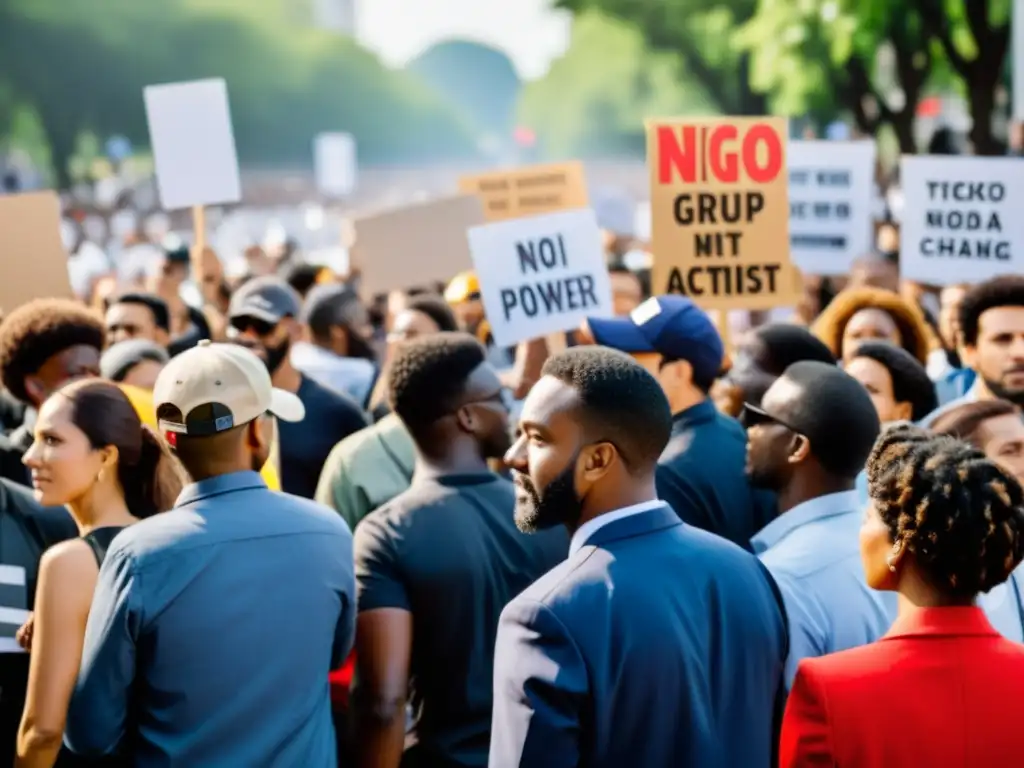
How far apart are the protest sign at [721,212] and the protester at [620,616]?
4139mm

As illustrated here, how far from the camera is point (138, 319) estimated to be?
764 cm

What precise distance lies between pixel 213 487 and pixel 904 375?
9.84ft

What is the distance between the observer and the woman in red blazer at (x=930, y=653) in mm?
2795

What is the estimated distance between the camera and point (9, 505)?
169 inches

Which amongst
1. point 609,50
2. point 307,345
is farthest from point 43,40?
point 307,345

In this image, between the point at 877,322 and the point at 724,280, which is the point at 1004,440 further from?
the point at 724,280

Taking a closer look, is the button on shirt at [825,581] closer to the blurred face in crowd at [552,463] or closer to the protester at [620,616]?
the protester at [620,616]

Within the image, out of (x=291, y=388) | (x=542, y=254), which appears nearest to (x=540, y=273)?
(x=542, y=254)

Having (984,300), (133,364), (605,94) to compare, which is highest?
(133,364)

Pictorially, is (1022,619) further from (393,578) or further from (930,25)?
(930,25)

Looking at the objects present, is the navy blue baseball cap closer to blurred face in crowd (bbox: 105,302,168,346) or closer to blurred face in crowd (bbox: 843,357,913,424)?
blurred face in crowd (bbox: 843,357,913,424)

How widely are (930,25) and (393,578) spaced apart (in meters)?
16.9

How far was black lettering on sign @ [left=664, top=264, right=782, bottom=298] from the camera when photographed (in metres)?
7.43

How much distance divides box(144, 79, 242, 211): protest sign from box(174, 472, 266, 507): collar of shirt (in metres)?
5.57
